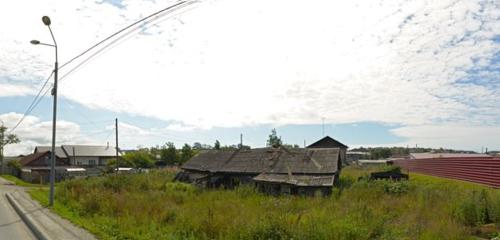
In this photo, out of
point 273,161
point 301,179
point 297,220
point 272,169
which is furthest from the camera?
point 273,161

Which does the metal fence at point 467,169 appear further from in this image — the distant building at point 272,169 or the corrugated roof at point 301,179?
the corrugated roof at point 301,179

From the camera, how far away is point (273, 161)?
34969 mm

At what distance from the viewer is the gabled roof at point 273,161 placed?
31.9m

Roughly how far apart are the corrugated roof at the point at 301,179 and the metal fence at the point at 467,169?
33.7 feet

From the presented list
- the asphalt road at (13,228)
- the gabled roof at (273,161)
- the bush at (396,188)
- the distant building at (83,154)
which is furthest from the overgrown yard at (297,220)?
the distant building at (83,154)

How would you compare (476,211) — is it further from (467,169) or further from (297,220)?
(467,169)

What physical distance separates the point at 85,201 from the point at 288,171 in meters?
17.6

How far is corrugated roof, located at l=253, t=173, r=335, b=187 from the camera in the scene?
91.6ft

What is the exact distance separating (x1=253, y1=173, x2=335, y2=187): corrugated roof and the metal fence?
1028 cm

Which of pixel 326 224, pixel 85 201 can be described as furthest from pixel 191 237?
pixel 85 201

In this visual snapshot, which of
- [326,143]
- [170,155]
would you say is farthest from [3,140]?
[326,143]

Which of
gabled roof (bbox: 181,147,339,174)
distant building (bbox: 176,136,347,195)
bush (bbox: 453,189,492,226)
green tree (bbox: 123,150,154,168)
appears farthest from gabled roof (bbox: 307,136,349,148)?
bush (bbox: 453,189,492,226)

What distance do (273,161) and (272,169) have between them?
160 cm

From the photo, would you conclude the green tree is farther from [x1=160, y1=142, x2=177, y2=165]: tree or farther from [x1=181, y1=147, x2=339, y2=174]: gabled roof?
[x1=181, y1=147, x2=339, y2=174]: gabled roof
